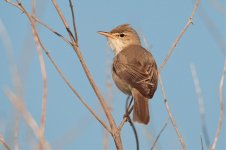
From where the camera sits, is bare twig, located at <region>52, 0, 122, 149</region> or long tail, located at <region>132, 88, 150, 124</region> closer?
bare twig, located at <region>52, 0, 122, 149</region>

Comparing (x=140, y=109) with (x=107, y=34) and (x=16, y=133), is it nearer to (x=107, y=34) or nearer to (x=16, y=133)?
(x=16, y=133)

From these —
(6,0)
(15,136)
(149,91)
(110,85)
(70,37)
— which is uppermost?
(6,0)

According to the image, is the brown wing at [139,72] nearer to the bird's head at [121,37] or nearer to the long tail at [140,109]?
the long tail at [140,109]

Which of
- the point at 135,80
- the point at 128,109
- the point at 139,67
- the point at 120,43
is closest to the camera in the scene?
the point at 128,109

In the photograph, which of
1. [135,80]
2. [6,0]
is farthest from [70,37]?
[135,80]

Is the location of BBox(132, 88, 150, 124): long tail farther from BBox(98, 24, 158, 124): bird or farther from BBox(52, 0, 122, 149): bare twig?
BBox(52, 0, 122, 149): bare twig

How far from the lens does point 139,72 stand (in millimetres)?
4043

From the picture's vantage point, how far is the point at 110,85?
3.55m

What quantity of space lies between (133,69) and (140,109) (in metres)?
0.85

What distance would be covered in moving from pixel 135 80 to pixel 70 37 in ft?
4.62

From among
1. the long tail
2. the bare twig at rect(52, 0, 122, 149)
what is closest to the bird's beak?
the long tail

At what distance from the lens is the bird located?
11.5 ft

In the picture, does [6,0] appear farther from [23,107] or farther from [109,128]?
[109,128]

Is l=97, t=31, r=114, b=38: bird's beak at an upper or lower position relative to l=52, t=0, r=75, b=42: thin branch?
lower
